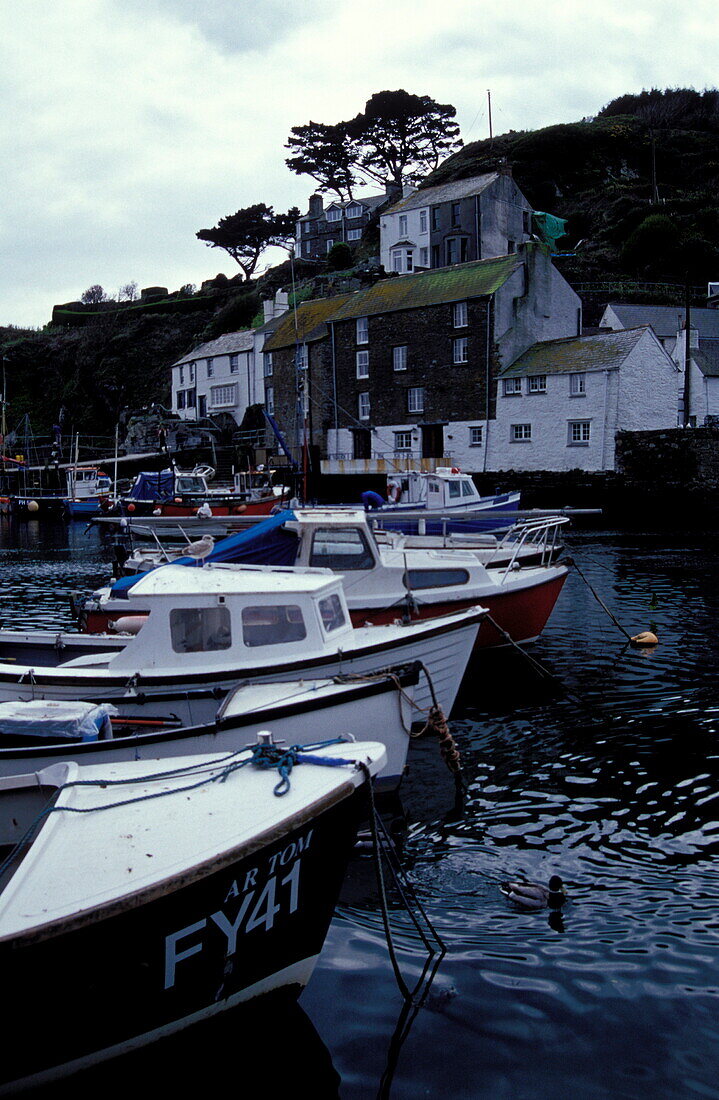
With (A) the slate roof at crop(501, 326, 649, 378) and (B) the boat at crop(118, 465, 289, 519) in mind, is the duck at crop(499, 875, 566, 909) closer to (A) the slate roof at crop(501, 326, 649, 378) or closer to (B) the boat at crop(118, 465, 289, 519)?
(B) the boat at crop(118, 465, 289, 519)

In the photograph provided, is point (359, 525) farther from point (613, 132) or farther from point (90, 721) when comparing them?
point (613, 132)

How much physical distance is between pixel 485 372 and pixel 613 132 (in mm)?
53238

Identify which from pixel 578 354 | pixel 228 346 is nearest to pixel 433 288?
pixel 578 354

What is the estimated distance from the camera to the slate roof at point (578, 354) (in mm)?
44156

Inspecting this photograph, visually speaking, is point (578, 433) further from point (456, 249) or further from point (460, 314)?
point (456, 249)

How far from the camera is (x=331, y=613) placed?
38.2 ft

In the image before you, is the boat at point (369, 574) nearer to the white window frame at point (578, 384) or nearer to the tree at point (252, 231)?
the white window frame at point (578, 384)

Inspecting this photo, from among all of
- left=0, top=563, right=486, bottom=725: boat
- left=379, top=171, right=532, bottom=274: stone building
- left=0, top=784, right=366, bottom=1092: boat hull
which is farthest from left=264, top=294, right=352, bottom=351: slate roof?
left=0, top=784, right=366, bottom=1092: boat hull

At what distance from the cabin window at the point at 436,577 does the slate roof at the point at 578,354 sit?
102 ft

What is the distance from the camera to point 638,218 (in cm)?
7531

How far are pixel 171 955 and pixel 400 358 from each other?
166ft

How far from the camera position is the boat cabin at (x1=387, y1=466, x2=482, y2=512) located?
31.0 meters

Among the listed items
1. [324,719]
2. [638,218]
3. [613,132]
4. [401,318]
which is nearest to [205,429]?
[401,318]

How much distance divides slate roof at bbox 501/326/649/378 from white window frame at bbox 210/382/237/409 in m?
28.4
